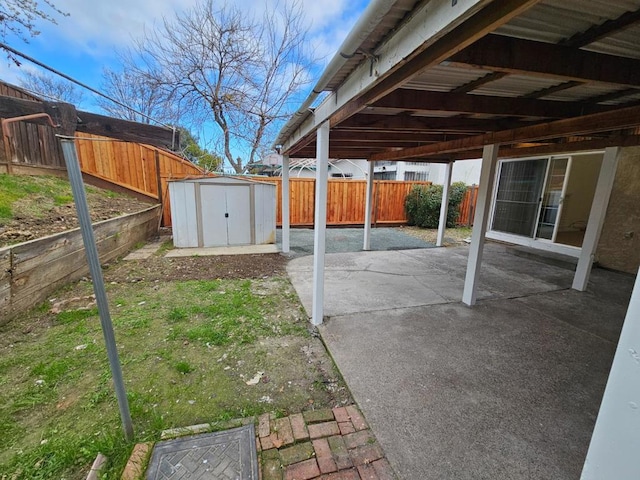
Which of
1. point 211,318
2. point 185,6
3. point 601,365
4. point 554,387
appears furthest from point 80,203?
point 185,6

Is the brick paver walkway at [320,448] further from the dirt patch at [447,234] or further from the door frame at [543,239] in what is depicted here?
the door frame at [543,239]

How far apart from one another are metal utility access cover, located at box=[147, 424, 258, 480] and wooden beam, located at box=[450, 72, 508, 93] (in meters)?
3.01

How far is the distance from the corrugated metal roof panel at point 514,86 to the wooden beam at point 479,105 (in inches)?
3.5

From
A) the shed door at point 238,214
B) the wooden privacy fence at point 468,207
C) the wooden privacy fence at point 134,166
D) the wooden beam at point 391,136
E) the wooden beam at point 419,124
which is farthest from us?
the wooden privacy fence at point 468,207

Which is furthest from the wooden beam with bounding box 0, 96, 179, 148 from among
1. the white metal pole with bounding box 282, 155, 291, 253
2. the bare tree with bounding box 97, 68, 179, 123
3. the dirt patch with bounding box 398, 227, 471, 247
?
the bare tree with bounding box 97, 68, 179, 123

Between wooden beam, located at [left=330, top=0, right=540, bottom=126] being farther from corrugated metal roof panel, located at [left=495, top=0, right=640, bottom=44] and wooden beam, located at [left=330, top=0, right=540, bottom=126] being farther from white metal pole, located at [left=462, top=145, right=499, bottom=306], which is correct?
white metal pole, located at [left=462, top=145, right=499, bottom=306]

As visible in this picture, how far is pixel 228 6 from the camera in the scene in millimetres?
9312

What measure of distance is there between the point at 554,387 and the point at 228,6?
42.0 feet

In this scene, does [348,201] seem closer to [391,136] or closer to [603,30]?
[391,136]

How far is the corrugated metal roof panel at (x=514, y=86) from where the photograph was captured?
83.6 inches

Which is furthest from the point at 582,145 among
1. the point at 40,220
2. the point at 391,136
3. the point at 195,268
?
the point at 40,220

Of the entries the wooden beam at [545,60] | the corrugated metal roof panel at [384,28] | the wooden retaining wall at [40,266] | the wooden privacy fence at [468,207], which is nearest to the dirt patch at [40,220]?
the wooden retaining wall at [40,266]

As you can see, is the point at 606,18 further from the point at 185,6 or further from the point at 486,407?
the point at 185,6

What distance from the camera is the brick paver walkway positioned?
1546 mm
